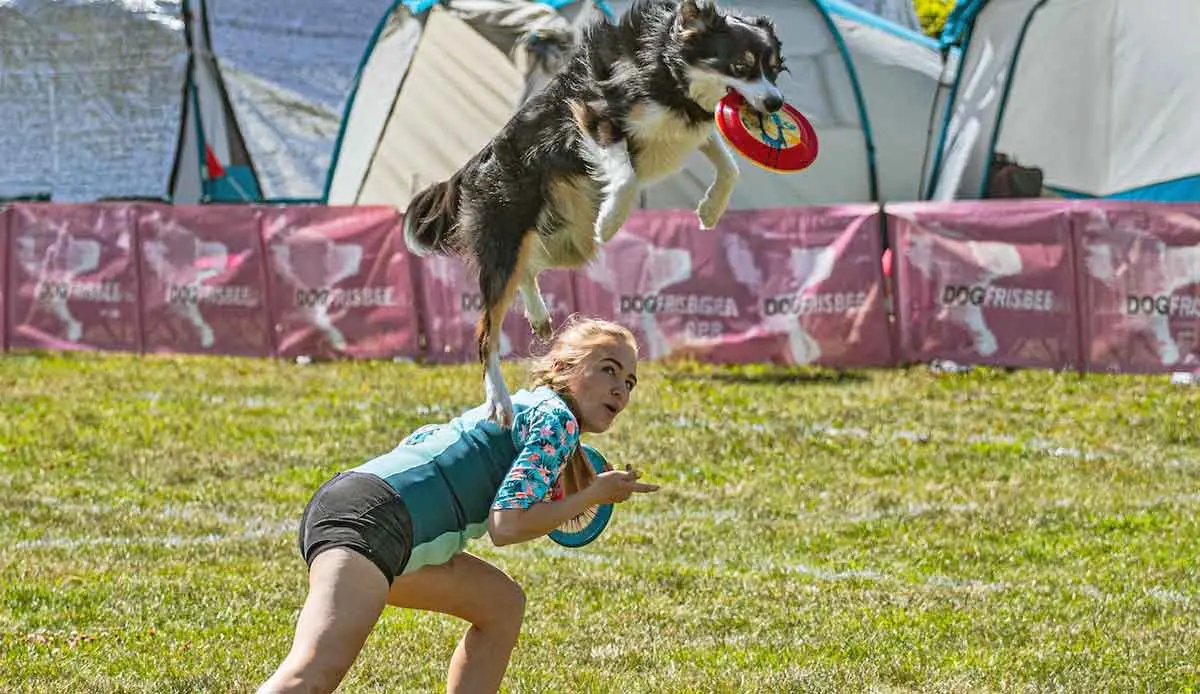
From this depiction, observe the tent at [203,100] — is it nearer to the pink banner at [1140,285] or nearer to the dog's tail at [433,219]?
the pink banner at [1140,285]

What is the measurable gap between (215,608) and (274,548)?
1198 millimetres

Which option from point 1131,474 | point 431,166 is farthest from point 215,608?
point 431,166

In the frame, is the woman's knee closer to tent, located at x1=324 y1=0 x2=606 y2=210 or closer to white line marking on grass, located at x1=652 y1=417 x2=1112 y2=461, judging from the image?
white line marking on grass, located at x1=652 y1=417 x2=1112 y2=461

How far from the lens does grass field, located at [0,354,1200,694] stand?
564 cm

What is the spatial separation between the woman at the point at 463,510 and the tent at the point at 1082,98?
10.4 metres

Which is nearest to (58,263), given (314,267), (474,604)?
(314,267)

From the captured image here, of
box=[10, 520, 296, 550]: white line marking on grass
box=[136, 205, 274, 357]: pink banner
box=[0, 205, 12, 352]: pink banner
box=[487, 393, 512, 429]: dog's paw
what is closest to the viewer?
box=[487, 393, 512, 429]: dog's paw

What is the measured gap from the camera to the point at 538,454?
4082 millimetres

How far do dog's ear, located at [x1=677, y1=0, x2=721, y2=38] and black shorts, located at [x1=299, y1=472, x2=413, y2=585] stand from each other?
53.3 inches

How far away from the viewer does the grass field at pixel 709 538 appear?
5.64m

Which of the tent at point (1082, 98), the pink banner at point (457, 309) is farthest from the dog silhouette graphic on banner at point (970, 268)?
the pink banner at point (457, 309)

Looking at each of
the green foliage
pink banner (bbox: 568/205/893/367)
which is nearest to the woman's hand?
pink banner (bbox: 568/205/893/367)

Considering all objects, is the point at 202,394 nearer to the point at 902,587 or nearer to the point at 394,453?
the point at 902,587

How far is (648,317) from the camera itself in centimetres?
1349
